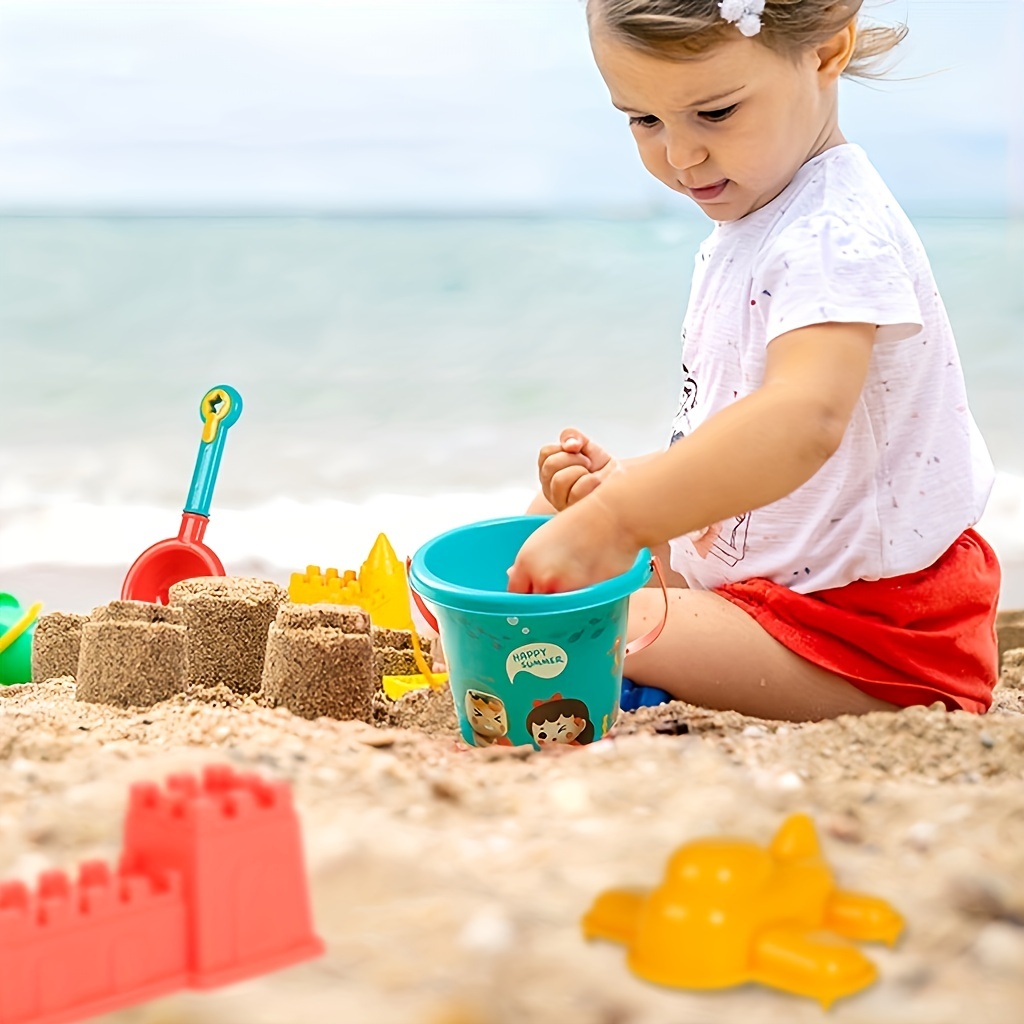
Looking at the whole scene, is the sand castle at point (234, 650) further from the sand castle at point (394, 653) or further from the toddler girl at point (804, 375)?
the toddler girl at point (804, 375)

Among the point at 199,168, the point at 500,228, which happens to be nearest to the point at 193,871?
the point at 500,228

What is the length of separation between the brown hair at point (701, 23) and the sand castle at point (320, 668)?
619mm

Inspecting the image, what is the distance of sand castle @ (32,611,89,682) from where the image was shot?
1639mm

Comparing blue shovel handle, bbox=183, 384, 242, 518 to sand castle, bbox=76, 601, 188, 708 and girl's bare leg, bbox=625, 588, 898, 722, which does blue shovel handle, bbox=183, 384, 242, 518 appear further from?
girl's bare leg, bbox=625, 588, 898, 722

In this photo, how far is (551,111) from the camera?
498cm

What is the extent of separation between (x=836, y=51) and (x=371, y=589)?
34.6 inches

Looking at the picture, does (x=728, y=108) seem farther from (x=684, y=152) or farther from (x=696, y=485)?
(x=696, y=485)

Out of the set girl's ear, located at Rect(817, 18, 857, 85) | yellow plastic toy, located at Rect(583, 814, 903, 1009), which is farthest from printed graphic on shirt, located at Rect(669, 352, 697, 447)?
yellow plastic toy, located at Rect(583, 814, 903, 1009)

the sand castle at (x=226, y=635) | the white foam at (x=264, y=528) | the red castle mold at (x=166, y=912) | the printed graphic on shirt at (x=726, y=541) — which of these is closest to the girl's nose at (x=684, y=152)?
the printed graphic on shirt at (x=726, y=541)

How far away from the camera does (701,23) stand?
1.12m

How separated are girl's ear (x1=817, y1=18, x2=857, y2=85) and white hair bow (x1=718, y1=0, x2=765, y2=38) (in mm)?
106

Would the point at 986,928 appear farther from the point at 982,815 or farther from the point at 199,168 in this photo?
the point at 199,168

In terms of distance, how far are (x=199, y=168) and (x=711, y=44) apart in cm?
446

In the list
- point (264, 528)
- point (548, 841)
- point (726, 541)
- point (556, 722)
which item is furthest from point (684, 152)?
point (264, 528)
